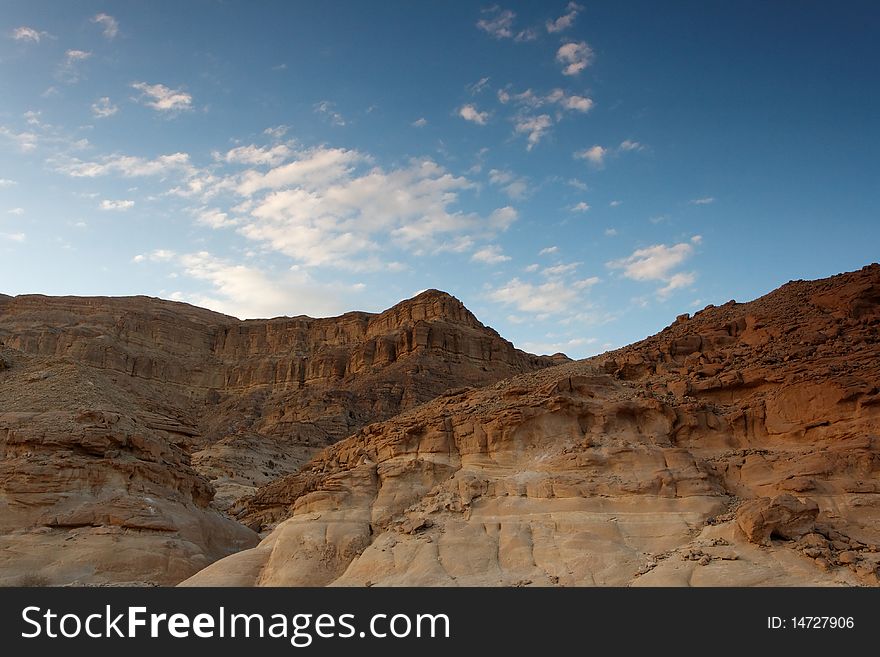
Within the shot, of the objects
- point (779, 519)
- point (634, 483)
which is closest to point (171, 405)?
point (634, 483)

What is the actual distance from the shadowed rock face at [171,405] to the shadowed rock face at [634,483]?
560 centimetres

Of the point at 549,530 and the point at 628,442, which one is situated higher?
the point at 628,442

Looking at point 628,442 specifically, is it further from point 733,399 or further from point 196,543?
point 196,543

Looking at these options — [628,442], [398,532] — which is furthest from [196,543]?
[628,442]

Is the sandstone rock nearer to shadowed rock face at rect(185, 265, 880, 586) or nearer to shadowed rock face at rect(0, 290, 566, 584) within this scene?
shadowed rock face at rect(185, 265, 880, 586)

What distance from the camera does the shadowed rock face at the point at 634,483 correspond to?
1873 centimetres

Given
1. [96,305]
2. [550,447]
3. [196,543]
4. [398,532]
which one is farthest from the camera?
[96,305]

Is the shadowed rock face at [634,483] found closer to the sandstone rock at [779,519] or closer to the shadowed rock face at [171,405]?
the sandstone rock at [779,519]

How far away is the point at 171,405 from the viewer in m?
47.2

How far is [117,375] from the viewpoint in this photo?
99.0 meters

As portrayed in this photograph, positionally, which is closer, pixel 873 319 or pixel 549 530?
pixel 549 530

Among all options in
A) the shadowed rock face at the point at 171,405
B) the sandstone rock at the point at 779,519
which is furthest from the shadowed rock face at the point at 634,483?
the shadowed rock face at the point at 171,405

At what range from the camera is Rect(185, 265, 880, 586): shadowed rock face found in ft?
61.5

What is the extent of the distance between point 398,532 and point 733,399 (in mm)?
12315
